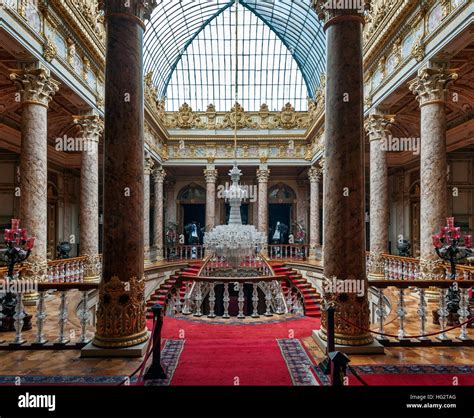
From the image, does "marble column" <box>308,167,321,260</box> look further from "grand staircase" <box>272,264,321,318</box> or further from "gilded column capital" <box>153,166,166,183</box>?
"gilded column capital" <box>153,166,166,183</box>

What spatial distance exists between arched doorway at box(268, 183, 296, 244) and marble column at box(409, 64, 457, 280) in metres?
15.4

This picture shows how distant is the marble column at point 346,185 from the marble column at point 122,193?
2.29m

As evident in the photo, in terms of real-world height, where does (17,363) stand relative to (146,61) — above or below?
below

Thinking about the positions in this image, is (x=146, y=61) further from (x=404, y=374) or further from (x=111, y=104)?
(x=404, y=374)

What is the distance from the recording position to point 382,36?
9.28m

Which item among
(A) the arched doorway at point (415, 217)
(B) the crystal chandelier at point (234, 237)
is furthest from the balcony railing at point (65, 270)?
(A) the arched doorway at point (415, 217)

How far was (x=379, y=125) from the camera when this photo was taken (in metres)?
10.3

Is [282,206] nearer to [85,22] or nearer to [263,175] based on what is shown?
[263,175]

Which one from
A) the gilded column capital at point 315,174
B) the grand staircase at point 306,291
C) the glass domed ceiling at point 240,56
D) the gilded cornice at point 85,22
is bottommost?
the grand staircase at point 306,291

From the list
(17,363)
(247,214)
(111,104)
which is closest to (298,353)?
(17,363)

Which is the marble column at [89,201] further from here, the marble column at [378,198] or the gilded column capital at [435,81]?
the gilded column capital at [435,81]

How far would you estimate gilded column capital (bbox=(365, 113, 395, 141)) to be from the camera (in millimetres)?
10195

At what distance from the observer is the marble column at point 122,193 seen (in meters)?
4.00
